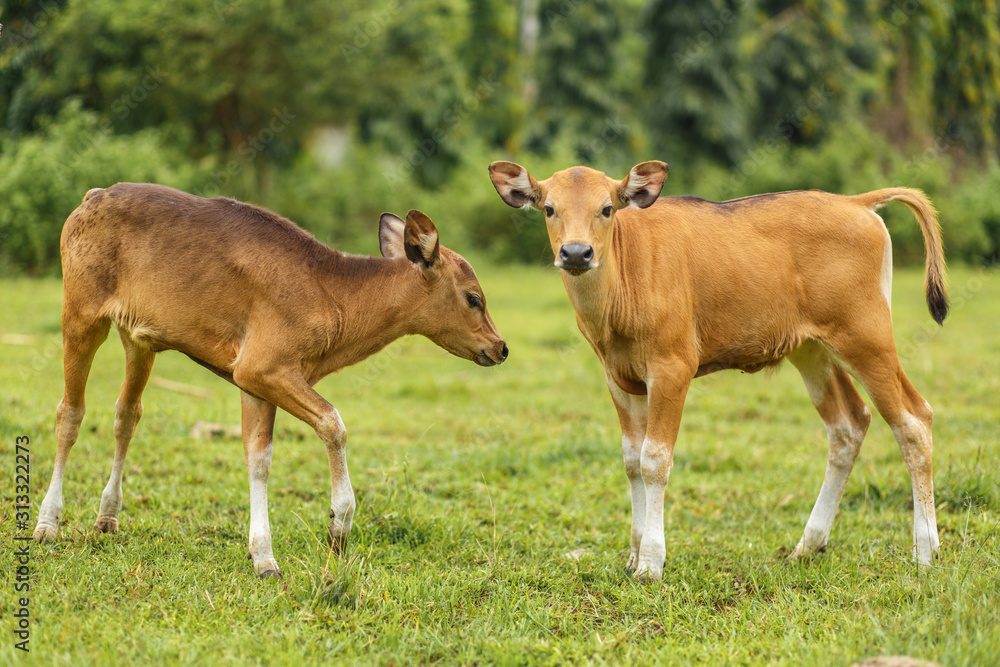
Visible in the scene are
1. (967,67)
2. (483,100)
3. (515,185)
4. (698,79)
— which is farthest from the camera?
(483,100)

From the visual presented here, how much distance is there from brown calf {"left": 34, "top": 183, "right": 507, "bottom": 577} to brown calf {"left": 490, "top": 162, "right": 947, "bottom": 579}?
83 cm

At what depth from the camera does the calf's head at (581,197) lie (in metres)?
5.20

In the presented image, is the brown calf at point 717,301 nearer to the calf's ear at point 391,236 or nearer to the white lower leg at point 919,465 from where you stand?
the white lower leg at point 919,465

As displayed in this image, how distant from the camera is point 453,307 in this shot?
18.6 ft

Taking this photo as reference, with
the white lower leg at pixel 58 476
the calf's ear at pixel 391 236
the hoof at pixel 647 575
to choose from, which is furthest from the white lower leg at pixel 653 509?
the white lower leg at pixel 58 476

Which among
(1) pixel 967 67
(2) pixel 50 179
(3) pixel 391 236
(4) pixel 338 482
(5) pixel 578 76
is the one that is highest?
(3) pixel 391 236

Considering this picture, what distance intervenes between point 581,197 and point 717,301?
1124 mm

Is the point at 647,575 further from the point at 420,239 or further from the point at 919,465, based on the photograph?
the point at 420,239

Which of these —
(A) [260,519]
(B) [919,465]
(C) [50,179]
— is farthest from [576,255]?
(C) [50,179]

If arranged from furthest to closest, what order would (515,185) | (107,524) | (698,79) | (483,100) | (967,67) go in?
(483,100) → (698,79) → (967,67) → (107,524) → (515,185)

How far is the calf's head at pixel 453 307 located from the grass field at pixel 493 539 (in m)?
0.86

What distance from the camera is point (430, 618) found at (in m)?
4.64

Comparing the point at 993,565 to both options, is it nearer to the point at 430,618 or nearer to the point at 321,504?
the point at 430,618

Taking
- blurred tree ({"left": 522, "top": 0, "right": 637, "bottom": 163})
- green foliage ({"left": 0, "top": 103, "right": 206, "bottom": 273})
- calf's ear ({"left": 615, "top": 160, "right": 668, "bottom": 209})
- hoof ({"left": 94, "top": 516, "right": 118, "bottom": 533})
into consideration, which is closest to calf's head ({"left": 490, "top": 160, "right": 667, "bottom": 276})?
calf's ear ({"left": 615, "top": 160, "right": 668, "bottom": 209})
